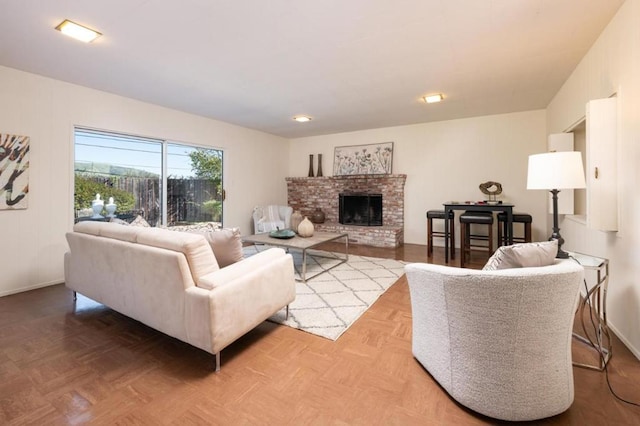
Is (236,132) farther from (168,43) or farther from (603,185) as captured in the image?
(603,185)

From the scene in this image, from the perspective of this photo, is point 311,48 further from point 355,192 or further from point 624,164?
point 355,192

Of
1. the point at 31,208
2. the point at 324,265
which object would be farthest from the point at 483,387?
the point at 31,208

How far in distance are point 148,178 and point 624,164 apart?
17.9 feet

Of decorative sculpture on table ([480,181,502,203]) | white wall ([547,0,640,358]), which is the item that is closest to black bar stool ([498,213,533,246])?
decorative sculpture on table ([480,181,502,203])

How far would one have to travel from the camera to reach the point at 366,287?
3252mm

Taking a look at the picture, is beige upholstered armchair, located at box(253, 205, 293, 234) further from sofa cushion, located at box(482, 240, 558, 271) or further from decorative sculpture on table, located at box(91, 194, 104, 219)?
sofa cushion, located at box(482, 240, 558, 271)

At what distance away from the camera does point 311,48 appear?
270 centimetres

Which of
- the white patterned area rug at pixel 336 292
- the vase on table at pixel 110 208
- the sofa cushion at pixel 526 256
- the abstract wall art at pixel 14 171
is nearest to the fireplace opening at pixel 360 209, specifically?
the white patterned area rug at pixel 336 292

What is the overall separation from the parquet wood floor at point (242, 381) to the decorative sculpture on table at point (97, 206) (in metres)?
1.80

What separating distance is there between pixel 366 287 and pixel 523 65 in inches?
115

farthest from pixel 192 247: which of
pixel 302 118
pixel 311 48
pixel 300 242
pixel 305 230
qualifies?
pixel 302 118

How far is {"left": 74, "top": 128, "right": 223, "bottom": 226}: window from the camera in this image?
3.83 m

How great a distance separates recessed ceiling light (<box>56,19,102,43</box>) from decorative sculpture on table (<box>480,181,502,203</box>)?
5.36m

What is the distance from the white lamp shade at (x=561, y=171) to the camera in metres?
1.99
